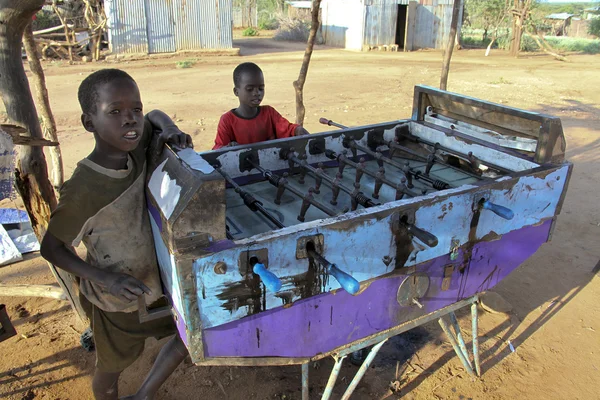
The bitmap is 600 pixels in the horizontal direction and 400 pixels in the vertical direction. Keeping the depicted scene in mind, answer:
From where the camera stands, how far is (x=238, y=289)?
173cm

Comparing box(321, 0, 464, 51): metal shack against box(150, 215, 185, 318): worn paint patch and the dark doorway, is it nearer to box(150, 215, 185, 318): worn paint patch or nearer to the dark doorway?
the dark doorway

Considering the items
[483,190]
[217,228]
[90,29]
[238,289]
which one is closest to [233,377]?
[238,289]

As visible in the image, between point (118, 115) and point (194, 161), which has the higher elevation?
point (118, 115)

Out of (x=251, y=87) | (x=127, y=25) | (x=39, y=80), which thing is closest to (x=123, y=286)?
(x=251, y=87)

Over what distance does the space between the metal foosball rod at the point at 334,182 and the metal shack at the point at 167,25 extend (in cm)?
A: 1545

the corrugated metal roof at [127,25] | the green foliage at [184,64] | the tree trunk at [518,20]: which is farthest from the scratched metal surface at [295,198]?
the tree trunk at [518,20]

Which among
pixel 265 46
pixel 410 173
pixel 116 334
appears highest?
pixel 265 46

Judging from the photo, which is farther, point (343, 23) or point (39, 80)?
point (343, 23)

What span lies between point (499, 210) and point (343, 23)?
21085mm

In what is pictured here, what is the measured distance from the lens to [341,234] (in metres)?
1.86

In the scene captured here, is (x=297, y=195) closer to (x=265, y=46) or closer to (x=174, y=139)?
(x=174, y=139)

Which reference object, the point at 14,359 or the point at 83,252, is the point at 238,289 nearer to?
the point at 14,359

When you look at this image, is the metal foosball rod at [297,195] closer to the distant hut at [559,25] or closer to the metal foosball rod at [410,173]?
the metal foosball rod at [410,173]

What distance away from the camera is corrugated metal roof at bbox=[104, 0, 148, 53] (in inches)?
632
